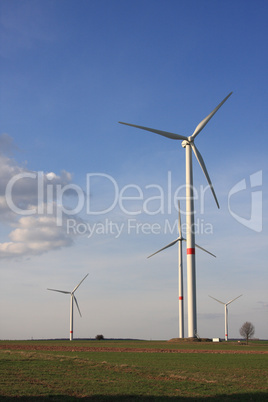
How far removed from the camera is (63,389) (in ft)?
86.2

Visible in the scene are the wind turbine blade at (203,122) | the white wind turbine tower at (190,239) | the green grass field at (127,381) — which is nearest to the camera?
the green grass field at (127,381)

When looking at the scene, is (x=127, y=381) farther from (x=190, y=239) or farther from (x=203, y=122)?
Answer: (x=203, y=122)

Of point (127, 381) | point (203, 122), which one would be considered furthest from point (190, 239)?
point (127, 381)

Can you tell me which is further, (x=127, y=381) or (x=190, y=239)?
(x=190, y=239)

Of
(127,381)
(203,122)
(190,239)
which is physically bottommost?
(127,381)

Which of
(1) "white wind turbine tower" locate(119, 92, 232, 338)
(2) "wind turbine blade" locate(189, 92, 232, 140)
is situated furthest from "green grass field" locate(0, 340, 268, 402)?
(2) "wind turbine blade" locate(189, 92, 232, 140)

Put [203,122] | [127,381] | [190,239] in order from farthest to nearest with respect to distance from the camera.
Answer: [203,122], [190,239], [127,381]

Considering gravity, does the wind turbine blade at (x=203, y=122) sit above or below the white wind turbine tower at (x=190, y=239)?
above

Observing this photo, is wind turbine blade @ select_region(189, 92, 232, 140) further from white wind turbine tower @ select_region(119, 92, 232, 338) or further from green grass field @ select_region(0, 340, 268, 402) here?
green grass field @ select_region(0, 340, 268, 402)

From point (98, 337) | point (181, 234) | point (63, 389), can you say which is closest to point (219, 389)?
point (63, 389)

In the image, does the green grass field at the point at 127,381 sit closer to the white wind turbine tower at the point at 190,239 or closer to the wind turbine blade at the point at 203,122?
the white wind turbine tower at the point at 190,239

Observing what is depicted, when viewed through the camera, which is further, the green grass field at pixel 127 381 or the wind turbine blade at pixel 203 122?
the wind turbine blade at pixel 203 122

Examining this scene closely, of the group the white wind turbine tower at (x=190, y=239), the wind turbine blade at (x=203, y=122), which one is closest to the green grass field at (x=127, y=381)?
the white wind turbine tower at (x=190, y=239)

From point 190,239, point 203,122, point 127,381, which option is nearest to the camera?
point 127,381
